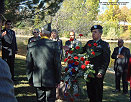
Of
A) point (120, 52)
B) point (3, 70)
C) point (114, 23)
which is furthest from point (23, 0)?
point (114, 23)

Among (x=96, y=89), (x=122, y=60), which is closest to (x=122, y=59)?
(x=122, y=60)

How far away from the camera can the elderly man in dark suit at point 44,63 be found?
12.7ft

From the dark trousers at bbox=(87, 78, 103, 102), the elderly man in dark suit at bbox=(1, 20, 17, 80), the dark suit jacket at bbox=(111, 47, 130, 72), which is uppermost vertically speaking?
the elderly man in dark suit at bbox=(1, 20, 17, 80)

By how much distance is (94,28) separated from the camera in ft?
15.6

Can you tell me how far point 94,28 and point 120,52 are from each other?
10.6 ft

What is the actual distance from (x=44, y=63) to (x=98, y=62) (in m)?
1.59

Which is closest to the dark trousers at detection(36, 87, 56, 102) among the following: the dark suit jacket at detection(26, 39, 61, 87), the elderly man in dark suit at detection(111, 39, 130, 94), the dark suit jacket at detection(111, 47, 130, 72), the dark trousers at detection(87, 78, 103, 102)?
the dark suit jacket at detection(26, 39, 61, 87)

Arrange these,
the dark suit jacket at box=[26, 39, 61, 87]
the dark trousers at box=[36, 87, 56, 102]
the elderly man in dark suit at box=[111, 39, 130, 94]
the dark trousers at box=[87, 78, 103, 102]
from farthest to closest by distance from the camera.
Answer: the elderly man in dark suit at box=[111, 39, 130, 94]
the dark trousers at box=[87, 78, 103, 102]
the dark trousers at box=[36, 87, 56, 102]
the dark suit jacket at box=[26, 39, 61, 87]

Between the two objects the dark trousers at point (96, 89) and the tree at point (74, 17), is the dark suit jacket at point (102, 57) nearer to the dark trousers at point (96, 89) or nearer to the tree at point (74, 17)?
the dark trousers at point (96, 89)

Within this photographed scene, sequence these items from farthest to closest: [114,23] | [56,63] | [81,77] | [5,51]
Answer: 1. [114,23]
2. [5,51]
3. [81,77]
4. [56,63]

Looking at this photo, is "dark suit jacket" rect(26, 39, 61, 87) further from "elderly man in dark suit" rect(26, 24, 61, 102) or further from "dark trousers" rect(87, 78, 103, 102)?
"dark trousers" rect(87, 78, 103, 102)

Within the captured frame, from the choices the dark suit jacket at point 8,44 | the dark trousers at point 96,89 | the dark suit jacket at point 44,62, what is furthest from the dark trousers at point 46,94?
the dark suit jacket at point 8,44

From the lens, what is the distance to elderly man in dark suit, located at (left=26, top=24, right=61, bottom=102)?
3.86 m

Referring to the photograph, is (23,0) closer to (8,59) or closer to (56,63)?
(8,59)
